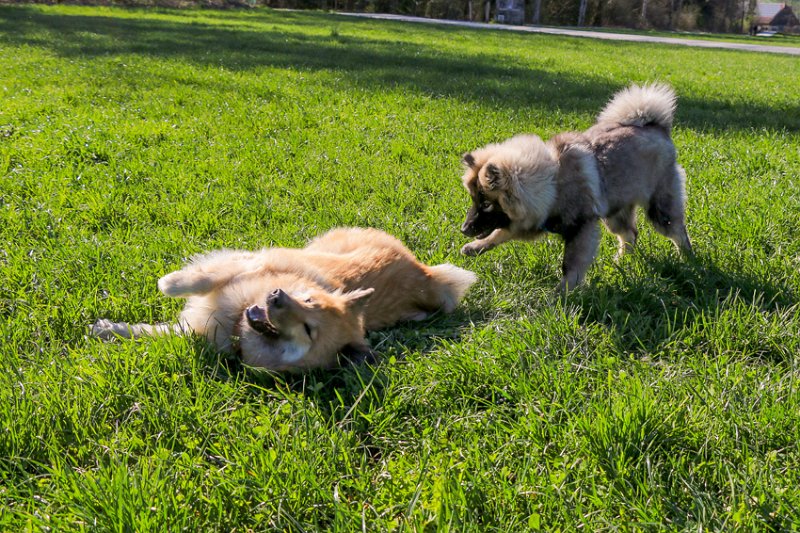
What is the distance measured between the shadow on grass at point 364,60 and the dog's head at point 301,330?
6728 millimetres

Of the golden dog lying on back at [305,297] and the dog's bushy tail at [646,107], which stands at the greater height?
the dog's bushy tail at [646,107]

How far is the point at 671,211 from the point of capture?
4.20m

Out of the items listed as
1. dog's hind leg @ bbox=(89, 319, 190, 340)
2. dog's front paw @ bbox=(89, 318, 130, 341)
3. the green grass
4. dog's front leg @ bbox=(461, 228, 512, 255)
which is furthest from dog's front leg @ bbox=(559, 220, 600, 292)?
dog's front paw @ bbox=(89, 318, 130, 341)

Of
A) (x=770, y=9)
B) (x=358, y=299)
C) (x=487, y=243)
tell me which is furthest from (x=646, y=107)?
(x=770, y=9)

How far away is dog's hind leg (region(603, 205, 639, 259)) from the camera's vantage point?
4.40 metres

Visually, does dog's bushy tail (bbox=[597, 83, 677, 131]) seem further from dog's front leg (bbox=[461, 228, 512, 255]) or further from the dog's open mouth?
the dog's open mouth

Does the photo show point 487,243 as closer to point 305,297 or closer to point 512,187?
point 512,187

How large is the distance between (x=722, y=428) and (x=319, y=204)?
3.42 meters

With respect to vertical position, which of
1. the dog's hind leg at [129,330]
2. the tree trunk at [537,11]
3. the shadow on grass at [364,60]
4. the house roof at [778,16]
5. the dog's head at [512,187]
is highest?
the house roof at [778,16]

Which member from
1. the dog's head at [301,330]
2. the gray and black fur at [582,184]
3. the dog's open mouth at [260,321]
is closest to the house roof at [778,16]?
the gray and black fur at [582,184]

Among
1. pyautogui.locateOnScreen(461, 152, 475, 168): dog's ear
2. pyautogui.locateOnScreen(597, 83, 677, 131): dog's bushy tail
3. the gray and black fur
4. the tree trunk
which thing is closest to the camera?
the gray and black fur

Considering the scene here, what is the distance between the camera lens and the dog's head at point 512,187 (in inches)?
153

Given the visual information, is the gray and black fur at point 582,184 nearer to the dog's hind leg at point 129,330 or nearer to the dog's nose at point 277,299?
the dog's nose at point 277,299

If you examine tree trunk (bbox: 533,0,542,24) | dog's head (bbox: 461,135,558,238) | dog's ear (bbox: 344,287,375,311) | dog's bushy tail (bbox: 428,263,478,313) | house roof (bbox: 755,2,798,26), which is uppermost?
house roof (bbox: 755,2,798,26)
